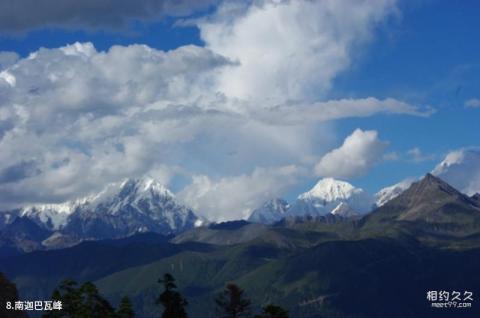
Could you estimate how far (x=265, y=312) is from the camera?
14525cm

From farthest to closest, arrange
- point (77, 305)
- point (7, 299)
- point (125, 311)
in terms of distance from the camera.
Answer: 1. point (7, 299)
2. point (125, 311)
3. point (77, 305)

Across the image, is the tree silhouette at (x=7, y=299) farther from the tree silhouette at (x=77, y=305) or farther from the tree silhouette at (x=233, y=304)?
the tree silhouette at (x=233, y=304)

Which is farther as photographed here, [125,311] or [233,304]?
[125,311]

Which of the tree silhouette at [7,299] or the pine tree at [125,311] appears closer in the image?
the pine tree at [125,311]

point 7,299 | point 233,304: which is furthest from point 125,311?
point 7,299

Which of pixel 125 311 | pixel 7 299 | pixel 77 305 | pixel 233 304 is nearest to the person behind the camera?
pixel 77 305

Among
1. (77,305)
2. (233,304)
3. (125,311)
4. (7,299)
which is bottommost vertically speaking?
(233,304)

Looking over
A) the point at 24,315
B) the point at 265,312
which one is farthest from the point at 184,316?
the point at 24,315

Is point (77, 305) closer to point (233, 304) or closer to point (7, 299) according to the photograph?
point (233, 304)

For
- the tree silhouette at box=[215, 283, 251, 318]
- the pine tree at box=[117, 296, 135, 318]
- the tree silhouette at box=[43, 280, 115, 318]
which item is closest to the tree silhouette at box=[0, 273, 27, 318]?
the tree silhouette at box=[43, 280, 115, 318]

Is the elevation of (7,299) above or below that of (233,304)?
above

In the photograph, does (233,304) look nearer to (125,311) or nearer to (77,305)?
(125,311)

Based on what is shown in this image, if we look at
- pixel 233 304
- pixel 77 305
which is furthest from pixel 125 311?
pixel 233 304

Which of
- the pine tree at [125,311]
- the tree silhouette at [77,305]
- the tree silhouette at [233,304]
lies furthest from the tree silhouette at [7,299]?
the tree silhouette at [233,304]
